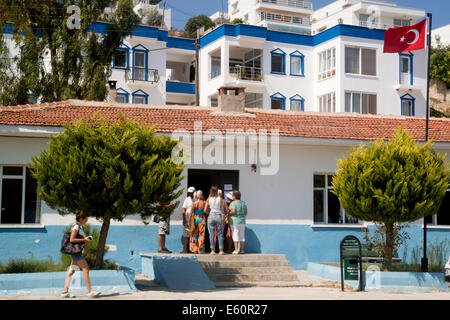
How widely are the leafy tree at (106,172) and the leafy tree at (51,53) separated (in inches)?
604

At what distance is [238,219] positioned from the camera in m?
15.2

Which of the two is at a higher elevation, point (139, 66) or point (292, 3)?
point (292, 3)

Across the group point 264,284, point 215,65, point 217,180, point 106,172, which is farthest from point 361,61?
point 106,172

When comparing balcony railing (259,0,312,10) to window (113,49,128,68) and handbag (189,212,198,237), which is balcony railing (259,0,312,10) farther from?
Answer: handbag (189,212,198,237)

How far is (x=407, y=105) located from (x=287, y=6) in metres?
33.2

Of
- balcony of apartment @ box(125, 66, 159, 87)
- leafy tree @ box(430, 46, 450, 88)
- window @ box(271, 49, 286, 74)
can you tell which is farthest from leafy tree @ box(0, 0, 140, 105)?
leafy tree @ box(430, 46, 450, 88)

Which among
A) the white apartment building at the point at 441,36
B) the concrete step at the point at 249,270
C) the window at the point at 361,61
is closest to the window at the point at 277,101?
the window at the point at 361,61

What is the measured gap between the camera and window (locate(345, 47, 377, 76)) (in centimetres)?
3834

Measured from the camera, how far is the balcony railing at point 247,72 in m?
39.0

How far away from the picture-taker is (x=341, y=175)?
13633mm

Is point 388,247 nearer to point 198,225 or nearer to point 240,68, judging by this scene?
point 198,225

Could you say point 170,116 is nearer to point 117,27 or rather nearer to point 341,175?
point 341,175

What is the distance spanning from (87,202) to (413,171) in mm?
7043
